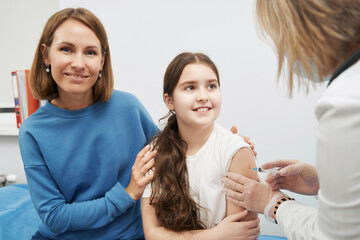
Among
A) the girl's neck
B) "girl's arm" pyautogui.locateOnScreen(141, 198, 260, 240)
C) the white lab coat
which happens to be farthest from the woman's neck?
the white lab coat

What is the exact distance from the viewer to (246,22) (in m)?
1.68

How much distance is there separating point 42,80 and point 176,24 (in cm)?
92

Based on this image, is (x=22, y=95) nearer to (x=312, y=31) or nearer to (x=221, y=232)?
(x=221, y=232)

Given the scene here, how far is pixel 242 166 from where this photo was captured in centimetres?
111

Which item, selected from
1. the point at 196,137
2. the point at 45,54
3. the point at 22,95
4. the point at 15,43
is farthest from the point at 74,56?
the point at 15,43

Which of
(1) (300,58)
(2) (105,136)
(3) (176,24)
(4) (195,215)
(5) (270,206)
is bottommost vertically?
(4) (195,215)

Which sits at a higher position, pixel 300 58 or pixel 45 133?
pixel 300 58

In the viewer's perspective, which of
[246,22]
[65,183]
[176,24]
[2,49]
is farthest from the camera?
[2,49]

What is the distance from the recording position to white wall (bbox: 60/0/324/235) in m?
1.66

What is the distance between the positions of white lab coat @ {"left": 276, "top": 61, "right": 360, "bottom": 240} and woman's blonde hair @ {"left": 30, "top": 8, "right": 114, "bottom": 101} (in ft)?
3.13

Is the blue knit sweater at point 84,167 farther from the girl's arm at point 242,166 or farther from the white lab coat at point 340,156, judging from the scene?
the white lab coat at point 340,156

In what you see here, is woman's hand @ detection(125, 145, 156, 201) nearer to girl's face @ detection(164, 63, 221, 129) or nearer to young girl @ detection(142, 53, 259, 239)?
young girl @ detection(142, 53, 259, 239)

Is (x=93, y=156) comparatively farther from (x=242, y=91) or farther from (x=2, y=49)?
(x=2, y=49)

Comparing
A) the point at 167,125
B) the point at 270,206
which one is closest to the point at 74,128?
the point at 167,125
